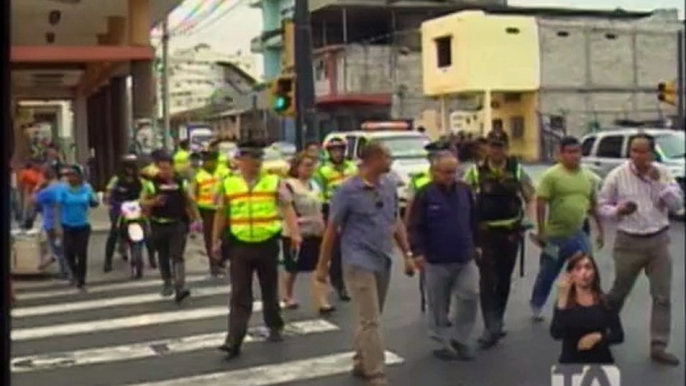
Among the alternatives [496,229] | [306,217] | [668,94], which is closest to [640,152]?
A: [496,229]

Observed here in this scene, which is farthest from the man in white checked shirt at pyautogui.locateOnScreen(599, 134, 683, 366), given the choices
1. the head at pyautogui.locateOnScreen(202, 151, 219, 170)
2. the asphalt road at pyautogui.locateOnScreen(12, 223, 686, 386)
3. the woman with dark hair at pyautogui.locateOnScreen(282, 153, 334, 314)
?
the head at pyautogui.locateOnScreen(202, 151, 219, 170)

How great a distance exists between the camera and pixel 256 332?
27.2 feet

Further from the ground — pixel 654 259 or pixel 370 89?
pixel 370 89

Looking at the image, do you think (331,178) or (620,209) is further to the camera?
(331,178)

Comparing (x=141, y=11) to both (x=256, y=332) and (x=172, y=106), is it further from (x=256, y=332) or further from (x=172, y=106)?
(x=256, y=332)

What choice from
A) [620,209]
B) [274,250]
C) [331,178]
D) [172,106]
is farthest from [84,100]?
[620,209]

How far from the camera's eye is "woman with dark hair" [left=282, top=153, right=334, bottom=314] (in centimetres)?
908

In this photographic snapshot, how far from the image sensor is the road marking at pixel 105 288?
10.9 metres

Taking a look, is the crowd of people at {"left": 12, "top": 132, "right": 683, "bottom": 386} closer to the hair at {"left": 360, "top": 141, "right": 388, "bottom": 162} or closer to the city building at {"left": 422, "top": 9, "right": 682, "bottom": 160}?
the hair at {"left": 360, "top": 141, "right": 388, "bottom": 162}

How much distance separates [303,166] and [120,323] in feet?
6.47

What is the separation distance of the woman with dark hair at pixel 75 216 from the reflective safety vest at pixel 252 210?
4062 mm

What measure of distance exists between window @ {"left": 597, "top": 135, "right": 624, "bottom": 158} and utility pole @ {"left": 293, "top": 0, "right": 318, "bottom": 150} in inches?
71.9

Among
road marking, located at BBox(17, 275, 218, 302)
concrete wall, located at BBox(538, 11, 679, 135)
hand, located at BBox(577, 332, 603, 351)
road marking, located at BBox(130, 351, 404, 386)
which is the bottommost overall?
road marking, located at BBox(17, 275, 218, 302)

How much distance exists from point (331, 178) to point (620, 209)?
373 centimetres
